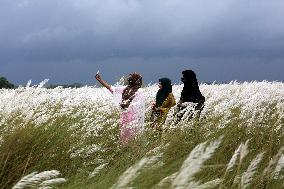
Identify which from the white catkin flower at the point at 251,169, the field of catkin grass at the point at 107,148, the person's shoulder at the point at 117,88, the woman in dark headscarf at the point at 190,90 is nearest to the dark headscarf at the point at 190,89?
the woman in dark headscarf at the point at 190,90

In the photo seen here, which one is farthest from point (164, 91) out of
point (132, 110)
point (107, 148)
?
point (107, 148)

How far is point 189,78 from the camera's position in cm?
901

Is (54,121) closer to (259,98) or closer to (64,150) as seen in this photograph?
(64,150)

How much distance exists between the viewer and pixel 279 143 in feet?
22.0

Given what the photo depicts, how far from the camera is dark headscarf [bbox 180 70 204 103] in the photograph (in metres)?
8.93

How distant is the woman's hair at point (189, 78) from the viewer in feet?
29.5

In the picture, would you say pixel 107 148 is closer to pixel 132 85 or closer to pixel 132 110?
pixel 132 110

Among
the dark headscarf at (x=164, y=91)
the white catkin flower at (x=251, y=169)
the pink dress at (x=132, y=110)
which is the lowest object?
the white catkin flower at (x=251, y=169)

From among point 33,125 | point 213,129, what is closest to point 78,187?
point 33,125

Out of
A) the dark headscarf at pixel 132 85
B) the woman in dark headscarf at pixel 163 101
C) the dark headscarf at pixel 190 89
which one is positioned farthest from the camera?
the dark headscarf at pixel 190 89

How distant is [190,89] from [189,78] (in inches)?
7.5

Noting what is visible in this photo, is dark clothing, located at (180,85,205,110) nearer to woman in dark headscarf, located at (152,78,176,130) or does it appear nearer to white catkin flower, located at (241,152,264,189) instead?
woman in dark headscarf, located at (152,78,176,130)

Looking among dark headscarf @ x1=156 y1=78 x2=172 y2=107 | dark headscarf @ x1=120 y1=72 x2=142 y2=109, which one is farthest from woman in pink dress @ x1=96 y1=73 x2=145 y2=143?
dark headscarf @ x1=156 y1=78 x2=172 y2=107

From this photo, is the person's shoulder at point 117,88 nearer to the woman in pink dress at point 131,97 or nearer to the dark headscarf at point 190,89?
the woman in pink dress at point 131,97
